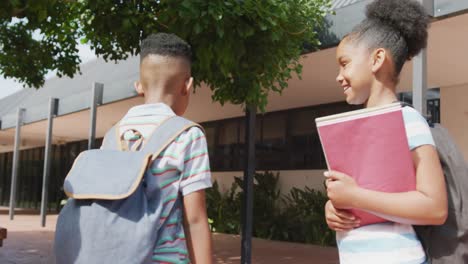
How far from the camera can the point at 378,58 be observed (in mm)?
1632

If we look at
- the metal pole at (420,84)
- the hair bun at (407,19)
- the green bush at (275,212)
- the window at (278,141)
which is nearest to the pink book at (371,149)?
the hair bun at (407,19)

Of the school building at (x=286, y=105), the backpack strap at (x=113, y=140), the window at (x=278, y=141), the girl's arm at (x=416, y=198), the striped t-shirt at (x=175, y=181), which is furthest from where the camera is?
the window at (x=278, y=141)

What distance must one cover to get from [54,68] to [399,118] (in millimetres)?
8191

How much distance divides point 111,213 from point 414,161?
34.7 inches

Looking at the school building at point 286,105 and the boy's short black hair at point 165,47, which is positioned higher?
the school building at point 286,105

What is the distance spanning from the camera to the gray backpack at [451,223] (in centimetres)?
144

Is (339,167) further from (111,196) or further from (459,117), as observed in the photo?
(459,117)

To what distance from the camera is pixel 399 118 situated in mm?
1470

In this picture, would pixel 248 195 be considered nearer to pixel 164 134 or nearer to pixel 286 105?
pixel 164 134

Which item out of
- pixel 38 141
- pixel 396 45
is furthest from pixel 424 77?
pixel 38 141

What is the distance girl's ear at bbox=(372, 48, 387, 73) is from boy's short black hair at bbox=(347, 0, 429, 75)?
0.08 feet

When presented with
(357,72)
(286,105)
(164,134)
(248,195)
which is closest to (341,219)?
(357,72)

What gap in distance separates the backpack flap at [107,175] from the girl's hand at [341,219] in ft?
1.87

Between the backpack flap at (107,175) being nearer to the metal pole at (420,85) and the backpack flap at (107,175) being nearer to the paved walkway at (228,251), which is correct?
the metal pole at (420,85)
